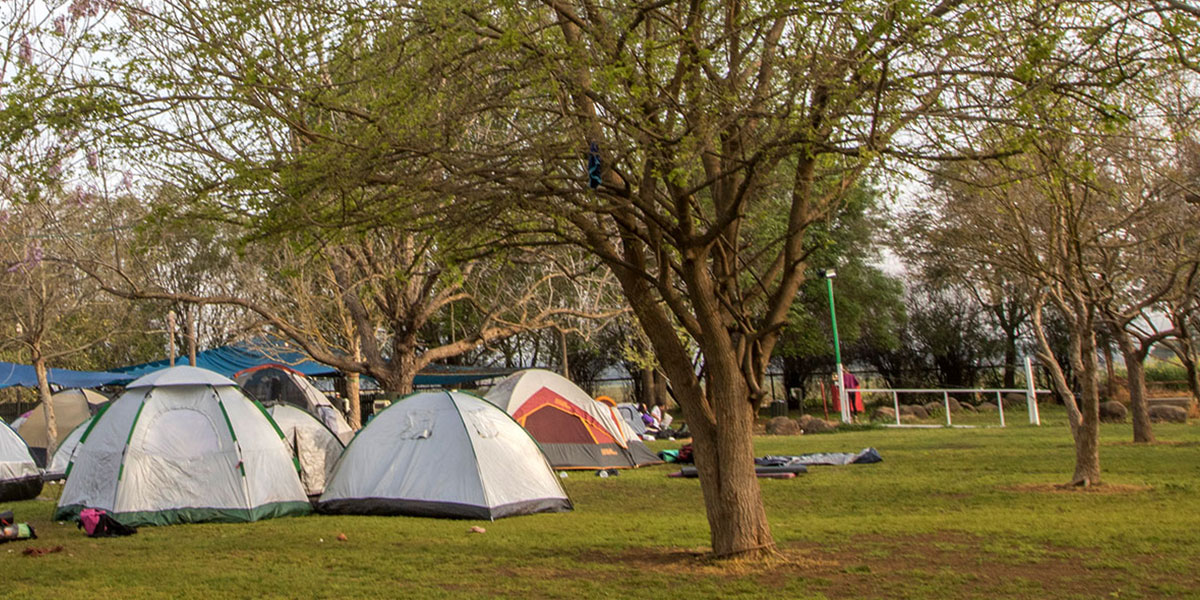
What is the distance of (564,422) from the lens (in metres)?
16.7

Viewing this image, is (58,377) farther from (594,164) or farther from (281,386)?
(594,164)

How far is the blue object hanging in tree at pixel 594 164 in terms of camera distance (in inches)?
253

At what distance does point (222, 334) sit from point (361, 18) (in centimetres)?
3092

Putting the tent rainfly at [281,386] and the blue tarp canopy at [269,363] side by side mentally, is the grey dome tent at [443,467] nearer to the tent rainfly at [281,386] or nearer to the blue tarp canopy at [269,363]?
the blue tarp canopy at [269,363]

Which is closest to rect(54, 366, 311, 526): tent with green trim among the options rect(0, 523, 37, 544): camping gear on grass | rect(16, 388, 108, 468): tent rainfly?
rect(0, 523, 37, 544): camping gear on grass

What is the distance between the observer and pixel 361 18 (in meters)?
7.21

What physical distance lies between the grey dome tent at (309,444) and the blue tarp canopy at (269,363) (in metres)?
5.84

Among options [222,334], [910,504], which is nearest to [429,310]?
[910,504]

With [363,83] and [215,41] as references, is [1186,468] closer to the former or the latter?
[363,83]

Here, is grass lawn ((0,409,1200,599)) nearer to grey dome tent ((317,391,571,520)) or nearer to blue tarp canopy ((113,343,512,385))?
grey dome tent ((317,391,571,520))

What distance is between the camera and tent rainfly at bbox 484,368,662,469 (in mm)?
16328

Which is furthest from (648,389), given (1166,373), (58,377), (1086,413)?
(1086,413)

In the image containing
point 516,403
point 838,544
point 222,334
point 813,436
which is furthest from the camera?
point 222,334

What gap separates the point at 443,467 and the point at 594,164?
5.98 metres
